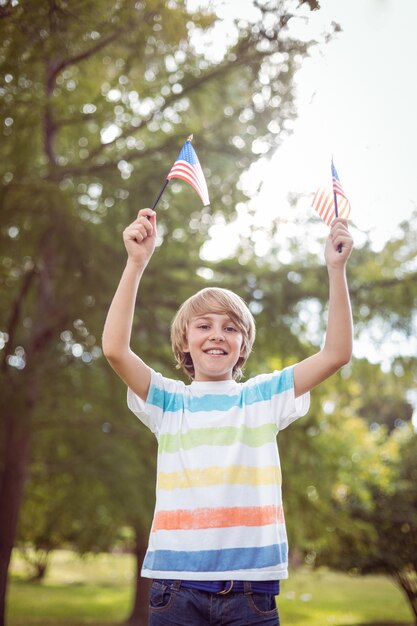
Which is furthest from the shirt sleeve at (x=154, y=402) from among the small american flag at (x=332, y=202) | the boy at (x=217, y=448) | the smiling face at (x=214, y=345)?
the small american flag at (x=332, y=202)

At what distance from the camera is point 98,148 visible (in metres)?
6.18

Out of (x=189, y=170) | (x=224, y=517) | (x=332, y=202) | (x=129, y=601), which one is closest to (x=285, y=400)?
(x=224, y=517)

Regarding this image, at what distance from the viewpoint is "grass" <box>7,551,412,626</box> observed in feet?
46.4

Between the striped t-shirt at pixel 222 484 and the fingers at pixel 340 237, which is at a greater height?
the fingers at pixel 340 237

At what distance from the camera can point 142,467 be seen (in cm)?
808

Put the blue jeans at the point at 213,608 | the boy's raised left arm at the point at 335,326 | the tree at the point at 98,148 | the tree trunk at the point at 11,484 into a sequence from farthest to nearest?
the tree trunk at the point at 11,484 → the tree at the point at 98,148 → the boy's raised left arm at the point at 335,326 → the blue jeans at the point at 213,608

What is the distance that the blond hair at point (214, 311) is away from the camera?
6.63 feet

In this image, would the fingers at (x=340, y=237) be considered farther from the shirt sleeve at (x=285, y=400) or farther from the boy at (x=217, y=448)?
the shirt sleeve at (x=285, y=400)

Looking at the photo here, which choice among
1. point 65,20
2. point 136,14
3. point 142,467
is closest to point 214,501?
point 65,20

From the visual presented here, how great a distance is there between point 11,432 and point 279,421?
5987mm

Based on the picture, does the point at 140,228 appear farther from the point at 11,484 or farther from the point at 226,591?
the point at 11,484

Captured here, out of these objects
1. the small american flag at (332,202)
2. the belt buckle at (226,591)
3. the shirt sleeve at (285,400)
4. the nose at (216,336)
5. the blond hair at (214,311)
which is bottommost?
the belt buckle at (226,591)

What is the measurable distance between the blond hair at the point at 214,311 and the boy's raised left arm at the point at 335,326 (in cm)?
24

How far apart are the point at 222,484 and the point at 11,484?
6.56 m
